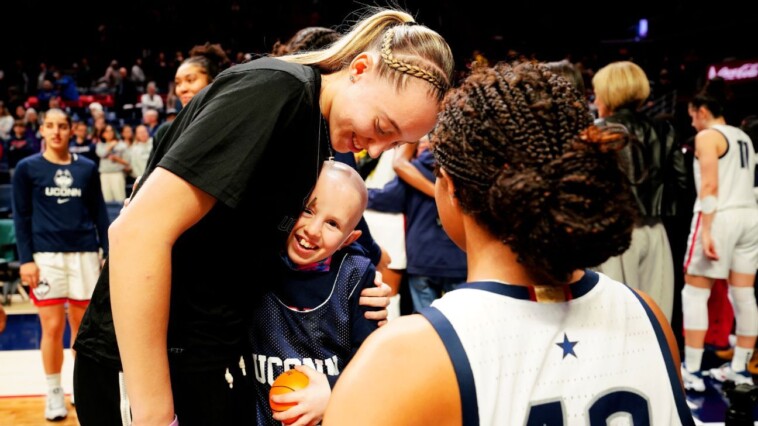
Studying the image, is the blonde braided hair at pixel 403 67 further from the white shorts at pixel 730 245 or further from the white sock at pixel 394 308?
the white shorts at pixel 730 245

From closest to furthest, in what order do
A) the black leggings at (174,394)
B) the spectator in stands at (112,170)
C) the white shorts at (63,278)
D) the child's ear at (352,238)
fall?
the black leggings at (174,394) < the child's ear at (352,238) < the white shorts at (63,278) < the spectator in stands at (112,170)

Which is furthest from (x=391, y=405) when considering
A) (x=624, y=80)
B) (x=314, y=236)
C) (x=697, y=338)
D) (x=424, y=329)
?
(x=697, y=338)

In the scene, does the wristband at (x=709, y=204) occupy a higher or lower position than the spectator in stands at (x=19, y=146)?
lower

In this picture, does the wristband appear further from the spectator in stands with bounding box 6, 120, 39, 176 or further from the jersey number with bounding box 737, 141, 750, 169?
the spectator in stands with bounding box 6, 120, 39, 176

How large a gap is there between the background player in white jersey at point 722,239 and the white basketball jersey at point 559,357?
3.22 meters

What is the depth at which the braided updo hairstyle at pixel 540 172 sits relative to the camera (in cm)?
86

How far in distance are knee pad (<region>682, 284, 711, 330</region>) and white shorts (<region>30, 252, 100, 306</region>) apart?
3.58 m

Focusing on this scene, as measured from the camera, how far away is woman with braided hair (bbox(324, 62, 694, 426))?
825 millimetres

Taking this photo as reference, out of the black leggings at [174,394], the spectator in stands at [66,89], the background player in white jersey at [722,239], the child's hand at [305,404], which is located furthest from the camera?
the spectator in stands at [66,89]

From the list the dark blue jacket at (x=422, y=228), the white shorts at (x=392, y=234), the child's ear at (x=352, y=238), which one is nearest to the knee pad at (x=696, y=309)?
the dark blue jacket at (x=422, y=228)

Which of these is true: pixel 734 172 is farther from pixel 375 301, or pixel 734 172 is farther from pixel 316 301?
pixel 316 301

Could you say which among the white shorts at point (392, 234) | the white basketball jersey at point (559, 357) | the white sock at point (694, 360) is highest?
the white basketball jersey at point (559, 357)

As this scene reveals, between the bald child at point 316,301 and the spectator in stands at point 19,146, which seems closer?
the bald child at point 316,301

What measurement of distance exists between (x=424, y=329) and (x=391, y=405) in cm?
10
